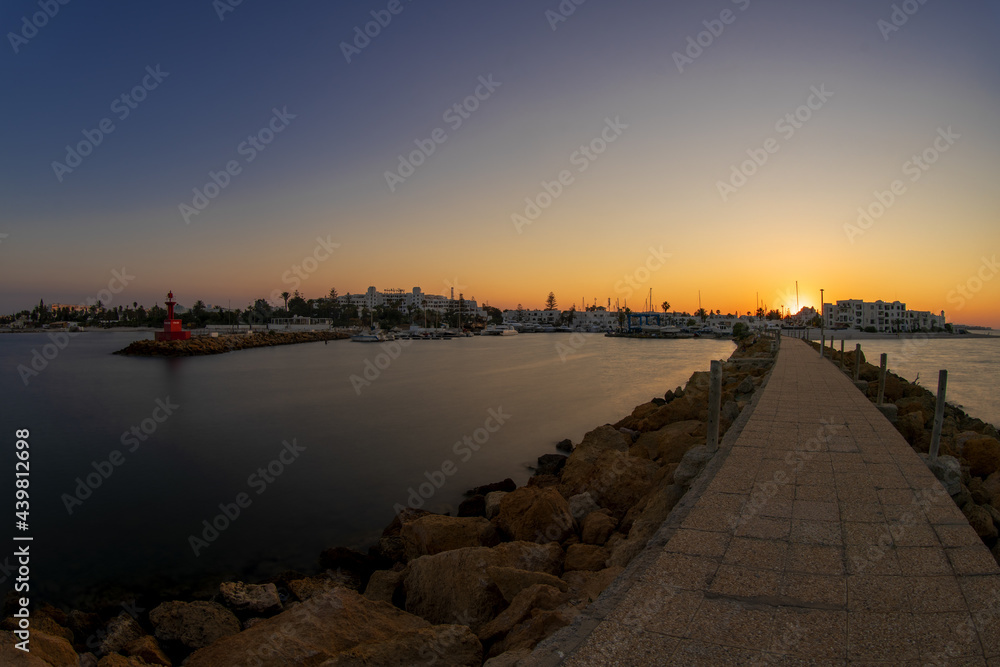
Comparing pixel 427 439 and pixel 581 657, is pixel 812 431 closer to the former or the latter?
pixel 581 657

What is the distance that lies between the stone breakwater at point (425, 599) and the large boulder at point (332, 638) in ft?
0.03

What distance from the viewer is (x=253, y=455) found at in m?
13.4

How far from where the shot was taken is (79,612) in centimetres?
557

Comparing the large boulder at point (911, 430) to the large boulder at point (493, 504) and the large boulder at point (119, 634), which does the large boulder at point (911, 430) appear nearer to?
the large boulder at point (493, 504)

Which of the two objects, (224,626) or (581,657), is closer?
(581,657)

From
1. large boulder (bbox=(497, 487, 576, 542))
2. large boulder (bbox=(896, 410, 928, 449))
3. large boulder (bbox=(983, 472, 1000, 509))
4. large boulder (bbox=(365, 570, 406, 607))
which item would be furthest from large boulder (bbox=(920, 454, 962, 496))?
large boulder (bbox=(365, 570, 406, 607))

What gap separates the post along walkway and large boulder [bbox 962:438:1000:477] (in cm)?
339

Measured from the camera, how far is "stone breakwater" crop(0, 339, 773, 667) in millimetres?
3695

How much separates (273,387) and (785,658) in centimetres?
2813

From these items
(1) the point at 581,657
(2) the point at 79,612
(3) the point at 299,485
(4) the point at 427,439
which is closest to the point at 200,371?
(4) the point at 427,439

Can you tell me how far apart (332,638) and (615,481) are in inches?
175

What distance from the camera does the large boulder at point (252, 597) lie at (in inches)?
213

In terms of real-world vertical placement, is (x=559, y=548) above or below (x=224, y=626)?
above

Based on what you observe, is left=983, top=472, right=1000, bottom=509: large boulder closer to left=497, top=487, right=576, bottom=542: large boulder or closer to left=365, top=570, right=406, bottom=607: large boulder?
left=497, top=487, right=576, bottom=542: large boulder
